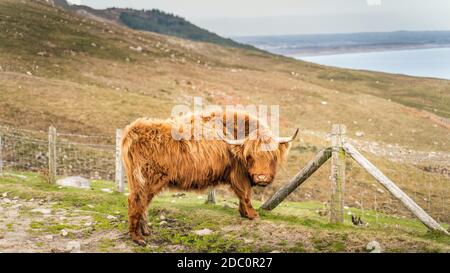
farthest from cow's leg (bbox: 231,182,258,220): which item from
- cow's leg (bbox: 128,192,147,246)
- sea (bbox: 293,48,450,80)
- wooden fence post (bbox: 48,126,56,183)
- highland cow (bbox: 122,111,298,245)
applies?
sea (bbox: 293,48,450,80)

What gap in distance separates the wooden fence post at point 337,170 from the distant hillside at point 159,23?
110643mm

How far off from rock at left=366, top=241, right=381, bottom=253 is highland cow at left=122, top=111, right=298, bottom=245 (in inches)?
72.2

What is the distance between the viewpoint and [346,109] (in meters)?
39.5

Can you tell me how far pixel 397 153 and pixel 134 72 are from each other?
23.7m

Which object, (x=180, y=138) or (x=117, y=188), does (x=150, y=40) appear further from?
(x=180, y=138)

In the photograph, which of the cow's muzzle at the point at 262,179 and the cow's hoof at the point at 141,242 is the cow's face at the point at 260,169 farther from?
the cow's hoof at the point at 141,242

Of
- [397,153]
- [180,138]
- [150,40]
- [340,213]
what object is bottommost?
[397,153]

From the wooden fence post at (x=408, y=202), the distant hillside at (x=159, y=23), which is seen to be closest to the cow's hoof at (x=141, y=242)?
the wooden fence post at (x=408, y=202)

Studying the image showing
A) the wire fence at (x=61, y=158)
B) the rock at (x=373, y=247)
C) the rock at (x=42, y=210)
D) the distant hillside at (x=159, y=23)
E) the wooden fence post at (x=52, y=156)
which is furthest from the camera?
the distant hillside at (x=159, y=23)

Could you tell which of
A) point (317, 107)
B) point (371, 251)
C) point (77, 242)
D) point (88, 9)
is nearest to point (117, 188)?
point (77, 242)

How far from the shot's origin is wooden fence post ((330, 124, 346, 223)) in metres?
8.20

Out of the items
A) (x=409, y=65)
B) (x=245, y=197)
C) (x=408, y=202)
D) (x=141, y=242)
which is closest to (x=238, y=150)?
(x=245, y=197)

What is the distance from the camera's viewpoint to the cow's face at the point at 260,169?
26.5 ft

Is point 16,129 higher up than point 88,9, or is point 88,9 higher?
point 88,9
